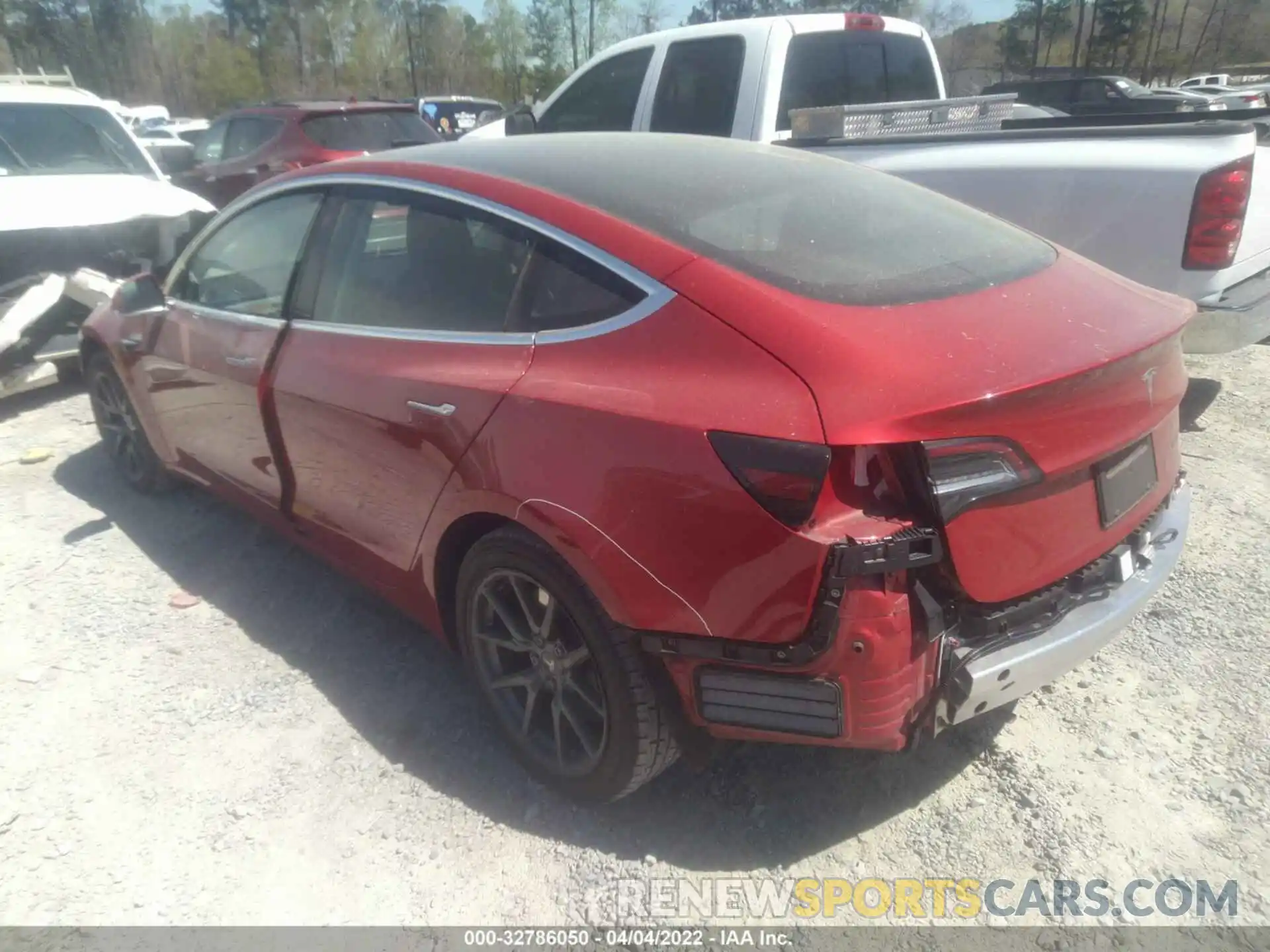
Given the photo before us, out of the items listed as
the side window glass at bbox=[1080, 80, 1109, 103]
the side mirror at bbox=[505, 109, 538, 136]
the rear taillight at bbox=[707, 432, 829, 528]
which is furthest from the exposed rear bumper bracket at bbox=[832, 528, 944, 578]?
the side window glass at bbox=[1080, 80, 1109, 103]

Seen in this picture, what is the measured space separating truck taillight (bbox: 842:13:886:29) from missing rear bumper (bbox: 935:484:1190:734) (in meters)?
4.77

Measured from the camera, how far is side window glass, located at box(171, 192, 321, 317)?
339 cm

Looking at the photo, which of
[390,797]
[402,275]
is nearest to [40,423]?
[402,275]

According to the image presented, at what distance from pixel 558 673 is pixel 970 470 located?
1.19m

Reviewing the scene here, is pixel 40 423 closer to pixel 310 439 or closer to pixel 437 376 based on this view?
pixel 310 439

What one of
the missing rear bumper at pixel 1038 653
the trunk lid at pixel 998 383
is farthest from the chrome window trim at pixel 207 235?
the missing rear bumper at pixel 1038 653

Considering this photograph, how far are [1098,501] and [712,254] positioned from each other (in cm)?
Answer: 110

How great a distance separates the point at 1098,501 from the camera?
2.31 meters

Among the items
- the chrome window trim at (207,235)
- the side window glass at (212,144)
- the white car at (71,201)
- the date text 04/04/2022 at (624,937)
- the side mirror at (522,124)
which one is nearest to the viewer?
the date text 04/04/2022 at (624,937)

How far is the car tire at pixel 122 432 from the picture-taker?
180 inches

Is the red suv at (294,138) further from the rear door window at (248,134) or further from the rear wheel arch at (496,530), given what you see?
the rear wheel arch at (496,530)

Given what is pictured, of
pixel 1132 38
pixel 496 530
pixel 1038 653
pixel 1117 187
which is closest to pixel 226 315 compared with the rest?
pixel 496 530

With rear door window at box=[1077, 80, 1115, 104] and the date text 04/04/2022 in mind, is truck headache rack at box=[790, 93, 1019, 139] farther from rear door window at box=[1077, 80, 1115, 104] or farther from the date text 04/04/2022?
rear door window at box=[1077, 80, 1115, 104]

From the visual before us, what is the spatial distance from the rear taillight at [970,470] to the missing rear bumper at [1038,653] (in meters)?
0.36
